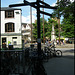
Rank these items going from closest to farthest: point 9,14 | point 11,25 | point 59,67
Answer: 1. point 59,67
2. point 9,14
3. point 11,25

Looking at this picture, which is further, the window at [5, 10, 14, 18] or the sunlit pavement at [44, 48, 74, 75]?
the window at [5, 10, 14, 18]

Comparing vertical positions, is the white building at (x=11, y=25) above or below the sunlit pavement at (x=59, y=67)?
above

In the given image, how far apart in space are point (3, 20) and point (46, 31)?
25.0 meters

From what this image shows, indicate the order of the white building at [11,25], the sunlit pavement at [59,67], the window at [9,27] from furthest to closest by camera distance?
1. the window at [9,27]
2. the white building at [11,25]
3. the sunlit pavement at [59,67]

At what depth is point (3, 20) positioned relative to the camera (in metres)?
22.2

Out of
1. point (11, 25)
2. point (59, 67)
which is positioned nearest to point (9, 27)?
point (11, 25)

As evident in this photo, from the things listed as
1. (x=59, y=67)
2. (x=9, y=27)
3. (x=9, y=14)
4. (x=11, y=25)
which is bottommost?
(x=59, y=67)

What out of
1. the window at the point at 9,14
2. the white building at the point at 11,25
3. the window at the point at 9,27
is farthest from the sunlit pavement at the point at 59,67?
the window at the point at 9,14

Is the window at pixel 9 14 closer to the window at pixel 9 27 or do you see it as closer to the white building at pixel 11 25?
the white building at pixel 11 25

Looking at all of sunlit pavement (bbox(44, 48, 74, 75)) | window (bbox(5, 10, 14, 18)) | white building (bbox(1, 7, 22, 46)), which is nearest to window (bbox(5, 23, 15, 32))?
white building (bbox(1, 7, 22, 46))

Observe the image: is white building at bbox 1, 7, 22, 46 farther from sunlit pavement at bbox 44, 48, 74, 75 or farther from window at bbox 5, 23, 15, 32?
sunlit pavement at bbox 44, 48, 74, 75

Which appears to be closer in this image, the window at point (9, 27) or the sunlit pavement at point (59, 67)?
the sunlit pavement at point (59, 67)

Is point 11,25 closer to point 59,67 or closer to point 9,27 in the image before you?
point 9,27

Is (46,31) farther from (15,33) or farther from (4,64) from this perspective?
(4,64)
